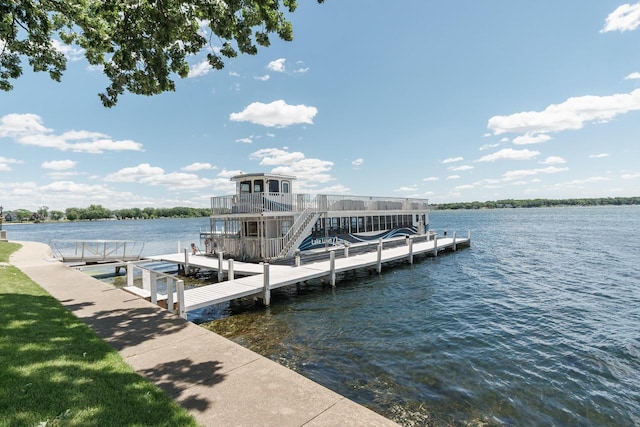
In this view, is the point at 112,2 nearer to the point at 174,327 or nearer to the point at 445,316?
the point at 174,327

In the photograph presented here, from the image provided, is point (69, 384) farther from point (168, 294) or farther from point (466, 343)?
point (466, 343)

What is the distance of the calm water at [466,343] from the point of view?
22.6 ft

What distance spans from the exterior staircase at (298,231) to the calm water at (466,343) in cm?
334

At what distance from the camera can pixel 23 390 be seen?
4.37m

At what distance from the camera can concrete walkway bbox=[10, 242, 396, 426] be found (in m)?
4.53

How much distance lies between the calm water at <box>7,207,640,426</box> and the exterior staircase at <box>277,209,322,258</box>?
11.0 feet

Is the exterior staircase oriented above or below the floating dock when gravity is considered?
above

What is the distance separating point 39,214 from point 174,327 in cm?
24157

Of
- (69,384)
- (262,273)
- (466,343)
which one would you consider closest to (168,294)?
(69,384)

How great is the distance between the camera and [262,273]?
52.3 ft

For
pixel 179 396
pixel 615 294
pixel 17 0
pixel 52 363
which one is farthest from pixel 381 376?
pixel 615 294

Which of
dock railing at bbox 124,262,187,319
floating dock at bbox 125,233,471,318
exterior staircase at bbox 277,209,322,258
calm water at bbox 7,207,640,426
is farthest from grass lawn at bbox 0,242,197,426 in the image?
exterior staircase at bbox 277,209,322,258

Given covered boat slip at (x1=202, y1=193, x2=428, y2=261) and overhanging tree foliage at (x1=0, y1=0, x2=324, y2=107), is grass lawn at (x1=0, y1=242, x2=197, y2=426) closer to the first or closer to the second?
overhanging tree foliage at (x1=0, y1=0, x2=324, y2=107)

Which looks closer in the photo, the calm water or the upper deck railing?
the calm water
